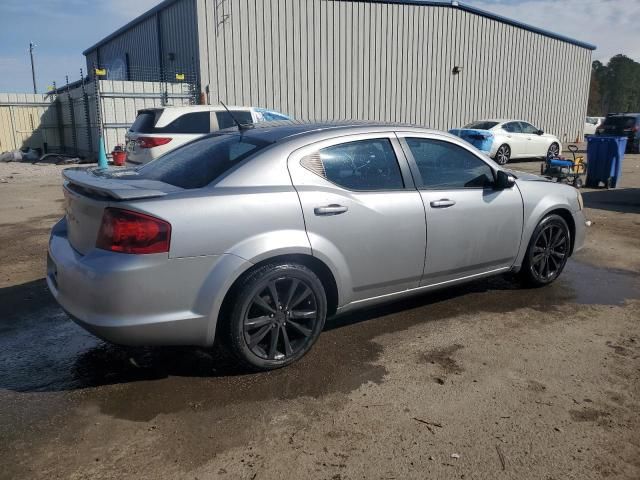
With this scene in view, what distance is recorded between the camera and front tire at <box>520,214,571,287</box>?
4.89 metres

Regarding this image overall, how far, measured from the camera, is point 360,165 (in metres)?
3.81

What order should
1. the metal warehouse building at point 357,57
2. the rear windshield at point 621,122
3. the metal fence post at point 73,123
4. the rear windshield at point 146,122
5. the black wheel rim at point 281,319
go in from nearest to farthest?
1. the black wheel rim at point 281,319
2. the rear windshield at point 146,122
3. the metal warehouse building at point 357,57
4. the metal fence post at point 73,123
5. the rear windshield at point 621,122

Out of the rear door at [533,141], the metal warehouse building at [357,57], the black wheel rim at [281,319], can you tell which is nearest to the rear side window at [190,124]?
the metal warehouse building at [357,57]

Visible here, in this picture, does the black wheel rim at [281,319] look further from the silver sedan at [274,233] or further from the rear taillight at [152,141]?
the rear taillight at [152,141]

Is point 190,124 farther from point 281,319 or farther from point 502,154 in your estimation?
point 502,154

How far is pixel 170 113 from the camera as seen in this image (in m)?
10.1

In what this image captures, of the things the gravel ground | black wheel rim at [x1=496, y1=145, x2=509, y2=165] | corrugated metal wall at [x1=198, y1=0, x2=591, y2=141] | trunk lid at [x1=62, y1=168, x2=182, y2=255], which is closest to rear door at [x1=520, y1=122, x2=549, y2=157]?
black wheel rim at [x1=496, y1=145, x2=509, y2=165]

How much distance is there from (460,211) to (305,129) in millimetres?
1342

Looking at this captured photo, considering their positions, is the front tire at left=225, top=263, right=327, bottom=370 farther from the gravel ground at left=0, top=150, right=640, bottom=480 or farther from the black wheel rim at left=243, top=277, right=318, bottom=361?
the gravel ground at left=0, top=150, right=640, bottom=480

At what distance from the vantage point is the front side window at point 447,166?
413cm

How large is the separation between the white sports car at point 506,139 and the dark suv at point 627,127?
6475mm

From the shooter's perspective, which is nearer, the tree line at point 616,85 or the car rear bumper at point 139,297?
the car rear bumper at point 139,297

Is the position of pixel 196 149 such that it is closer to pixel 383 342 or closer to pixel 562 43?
pixel 383 342

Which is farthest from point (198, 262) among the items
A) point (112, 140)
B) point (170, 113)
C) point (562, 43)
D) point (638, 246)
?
point (562, 43)
